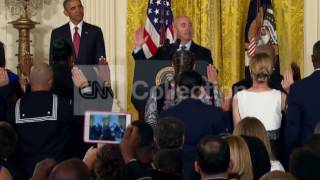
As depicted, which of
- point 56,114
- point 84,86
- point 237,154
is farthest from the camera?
point 84,86

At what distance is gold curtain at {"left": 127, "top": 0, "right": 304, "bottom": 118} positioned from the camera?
11.6m

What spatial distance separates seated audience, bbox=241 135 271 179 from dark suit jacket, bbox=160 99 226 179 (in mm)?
1340

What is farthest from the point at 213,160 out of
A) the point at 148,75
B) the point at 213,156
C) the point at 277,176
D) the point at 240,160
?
the point at 148,75

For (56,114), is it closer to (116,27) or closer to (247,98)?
(247,98)

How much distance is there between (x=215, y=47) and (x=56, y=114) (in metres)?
4.68

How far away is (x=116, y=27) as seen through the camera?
462 inches

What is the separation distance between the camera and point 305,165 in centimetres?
491

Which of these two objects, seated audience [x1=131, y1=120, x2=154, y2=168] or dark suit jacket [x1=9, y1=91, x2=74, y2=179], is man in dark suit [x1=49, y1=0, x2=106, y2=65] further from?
seated audience [x1=131, y1=120, x2=154, y2=168]

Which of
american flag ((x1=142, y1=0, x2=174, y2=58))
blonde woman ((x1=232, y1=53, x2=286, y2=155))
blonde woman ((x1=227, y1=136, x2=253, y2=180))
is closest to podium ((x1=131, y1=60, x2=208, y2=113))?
american flag ((x1=142, y1=0, x2=174, y2=58))

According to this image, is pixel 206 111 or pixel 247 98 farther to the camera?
pixel 247 98

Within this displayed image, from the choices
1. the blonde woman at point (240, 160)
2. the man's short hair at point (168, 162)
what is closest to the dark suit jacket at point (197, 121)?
the man's short hair at point (168, 162)

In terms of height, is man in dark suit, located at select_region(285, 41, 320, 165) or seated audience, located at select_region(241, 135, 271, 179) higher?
man in dark suit, located at select_region(285, 41, 320, 165)

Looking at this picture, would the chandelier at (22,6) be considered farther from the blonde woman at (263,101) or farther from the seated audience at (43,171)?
the seated audience at (43,171)

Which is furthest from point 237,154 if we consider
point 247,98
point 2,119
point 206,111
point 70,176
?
point 2,119
